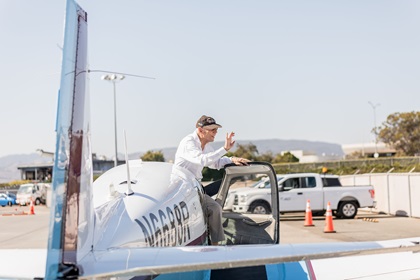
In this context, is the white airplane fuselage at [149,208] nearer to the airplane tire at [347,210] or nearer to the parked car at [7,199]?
the airplane tire at [347,210]

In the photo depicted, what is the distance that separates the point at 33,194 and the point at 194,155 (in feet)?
113

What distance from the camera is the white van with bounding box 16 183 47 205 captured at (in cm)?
3828

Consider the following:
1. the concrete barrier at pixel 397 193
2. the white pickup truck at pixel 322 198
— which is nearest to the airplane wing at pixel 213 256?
the concrete barrier at pixel 397 193

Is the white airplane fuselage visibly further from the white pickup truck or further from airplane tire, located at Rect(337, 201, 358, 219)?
airplane tire, located at Rect(337, 201, 358, 219)

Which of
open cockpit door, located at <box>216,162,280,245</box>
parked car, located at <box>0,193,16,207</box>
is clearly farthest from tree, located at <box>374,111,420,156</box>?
open cockpit door, located at <box>216,162,280,245</box>

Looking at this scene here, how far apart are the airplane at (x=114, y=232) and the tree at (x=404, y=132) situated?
89849 millimetres

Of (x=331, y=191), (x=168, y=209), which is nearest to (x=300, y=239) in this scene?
(x=331, y=191)

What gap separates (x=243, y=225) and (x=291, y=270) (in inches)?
79.8

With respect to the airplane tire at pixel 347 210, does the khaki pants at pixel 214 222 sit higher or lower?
higher

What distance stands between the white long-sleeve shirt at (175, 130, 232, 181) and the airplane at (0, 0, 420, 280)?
573 mm

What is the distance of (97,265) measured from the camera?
3104 millimetres

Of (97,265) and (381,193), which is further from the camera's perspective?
(381,193)

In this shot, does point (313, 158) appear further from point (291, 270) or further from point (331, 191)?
point (291, 270)

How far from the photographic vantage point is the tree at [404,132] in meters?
Answer: 90.2
